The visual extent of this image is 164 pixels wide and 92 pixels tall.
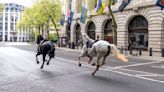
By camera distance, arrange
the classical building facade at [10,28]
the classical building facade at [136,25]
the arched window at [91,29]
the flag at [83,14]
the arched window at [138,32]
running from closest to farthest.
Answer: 1. the classical building facade at [136,25]
2. the arched window at [138,32]
3. the flag at [83,14]
4. the arched window at [91,29]
5. the classical building facade at [10,28]

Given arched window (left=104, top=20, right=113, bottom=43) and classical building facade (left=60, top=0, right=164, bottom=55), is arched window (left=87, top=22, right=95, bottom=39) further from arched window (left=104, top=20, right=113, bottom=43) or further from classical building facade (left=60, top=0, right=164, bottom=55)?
arched window (left=104, top=20, right=113, bottom=43)

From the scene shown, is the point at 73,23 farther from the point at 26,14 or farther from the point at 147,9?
the point at 147,9

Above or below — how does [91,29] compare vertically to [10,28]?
below

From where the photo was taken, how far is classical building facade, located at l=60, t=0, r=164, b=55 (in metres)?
42.4

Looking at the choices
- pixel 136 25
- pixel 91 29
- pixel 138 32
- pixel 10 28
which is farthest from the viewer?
pixel 10 28

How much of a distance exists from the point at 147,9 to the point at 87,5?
20.3 m

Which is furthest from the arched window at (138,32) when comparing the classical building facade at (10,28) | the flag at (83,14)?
the classical building facade at (10,28)

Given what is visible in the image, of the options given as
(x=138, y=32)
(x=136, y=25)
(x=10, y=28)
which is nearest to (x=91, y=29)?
(x=136, y=25)

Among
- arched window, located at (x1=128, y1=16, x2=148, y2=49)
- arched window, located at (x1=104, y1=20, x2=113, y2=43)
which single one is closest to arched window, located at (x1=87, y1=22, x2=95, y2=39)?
arched window, located at (x1=104, y1=20, x2=113, y2=43)

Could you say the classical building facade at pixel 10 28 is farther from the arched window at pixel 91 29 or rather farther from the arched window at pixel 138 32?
the arched window at pixel 138 32

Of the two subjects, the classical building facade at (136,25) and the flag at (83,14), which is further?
the flag at (83,14)

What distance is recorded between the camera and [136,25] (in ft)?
158

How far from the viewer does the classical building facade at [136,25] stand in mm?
42406

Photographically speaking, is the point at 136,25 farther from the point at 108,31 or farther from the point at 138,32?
the point at 108,31
